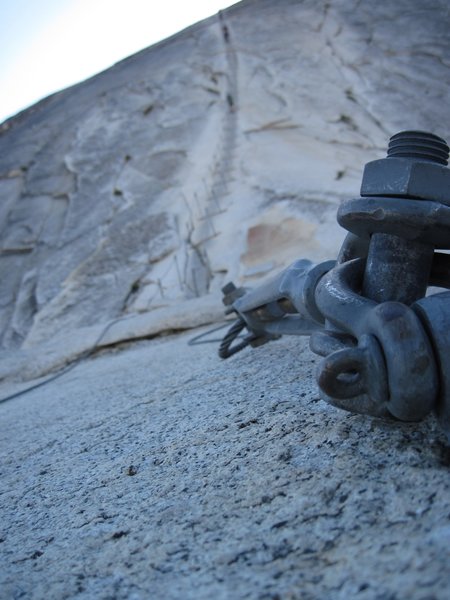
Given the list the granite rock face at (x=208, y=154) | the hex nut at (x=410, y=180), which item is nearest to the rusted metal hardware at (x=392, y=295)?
the hex nut at (x=410, y=180)

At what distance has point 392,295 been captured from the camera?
59 cm

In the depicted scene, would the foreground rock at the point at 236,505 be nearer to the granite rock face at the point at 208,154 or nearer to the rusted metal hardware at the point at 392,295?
the rusted metal hardware at the point at 392,295

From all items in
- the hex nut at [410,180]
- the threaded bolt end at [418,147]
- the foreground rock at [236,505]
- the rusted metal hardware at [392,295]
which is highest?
the threaded bolt end at [418,147]

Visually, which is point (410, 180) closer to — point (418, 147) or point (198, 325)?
point (418, 147)

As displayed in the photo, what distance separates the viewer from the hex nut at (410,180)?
1.87 ft

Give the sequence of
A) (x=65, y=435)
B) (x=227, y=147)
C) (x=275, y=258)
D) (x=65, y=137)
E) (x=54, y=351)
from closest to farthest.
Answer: (x=65, y=435)
(x=54, y=351)
(x=275, y=258)
(x=227, y=147)
(x=65, y=137)

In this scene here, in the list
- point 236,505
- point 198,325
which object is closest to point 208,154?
point 198,325

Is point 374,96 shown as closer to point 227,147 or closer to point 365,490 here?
point 227,147

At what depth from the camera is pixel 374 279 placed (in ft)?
1.95

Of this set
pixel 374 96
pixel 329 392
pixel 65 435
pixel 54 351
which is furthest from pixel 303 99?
pixel 329 392

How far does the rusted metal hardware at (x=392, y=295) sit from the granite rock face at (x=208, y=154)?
4.82 feet

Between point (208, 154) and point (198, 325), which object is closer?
point (198, 325)

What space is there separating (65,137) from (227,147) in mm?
1240

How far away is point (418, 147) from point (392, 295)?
0.58ft
